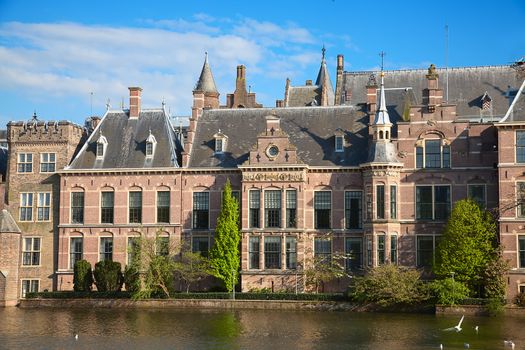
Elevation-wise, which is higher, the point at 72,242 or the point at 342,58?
the point at 342,58

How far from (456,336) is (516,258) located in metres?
15.9

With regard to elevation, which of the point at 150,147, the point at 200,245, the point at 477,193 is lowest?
the point at 200,245

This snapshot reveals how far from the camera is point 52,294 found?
5716 centimetres

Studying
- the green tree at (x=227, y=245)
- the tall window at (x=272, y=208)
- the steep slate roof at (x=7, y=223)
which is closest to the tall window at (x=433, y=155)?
the tall window at (x=272, y=208)

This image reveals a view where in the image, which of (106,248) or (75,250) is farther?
(75,250)

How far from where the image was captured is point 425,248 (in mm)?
57531

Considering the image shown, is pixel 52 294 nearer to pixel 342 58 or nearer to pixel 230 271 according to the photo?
pixel 230 271

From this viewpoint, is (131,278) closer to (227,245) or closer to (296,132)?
(227,245)

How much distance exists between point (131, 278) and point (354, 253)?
15.1m

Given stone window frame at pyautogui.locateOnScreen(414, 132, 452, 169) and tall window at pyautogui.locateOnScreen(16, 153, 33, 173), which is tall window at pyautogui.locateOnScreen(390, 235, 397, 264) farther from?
tall window at pyautogui.locateOnScreen(16, 153, 33, 173)

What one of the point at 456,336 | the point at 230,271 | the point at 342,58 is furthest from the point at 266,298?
the point at 342,58

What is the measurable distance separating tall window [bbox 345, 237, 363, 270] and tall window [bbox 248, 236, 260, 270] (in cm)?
610

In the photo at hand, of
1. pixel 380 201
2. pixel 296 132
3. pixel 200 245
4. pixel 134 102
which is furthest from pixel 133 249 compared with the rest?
pixel 380 201

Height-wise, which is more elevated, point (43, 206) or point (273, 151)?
point (273, 151)
